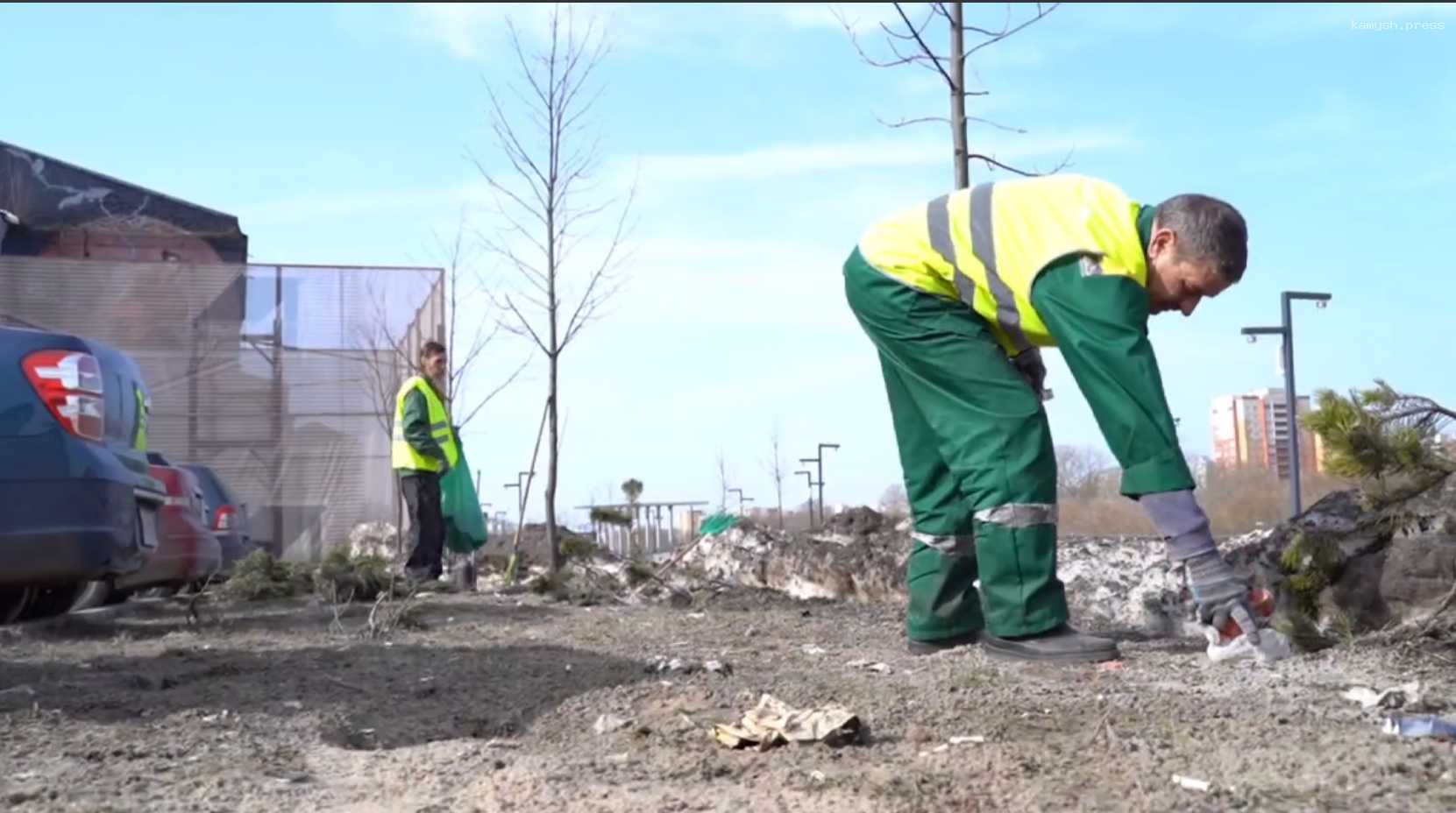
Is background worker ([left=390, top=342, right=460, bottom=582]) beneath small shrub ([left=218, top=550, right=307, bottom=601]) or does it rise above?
above

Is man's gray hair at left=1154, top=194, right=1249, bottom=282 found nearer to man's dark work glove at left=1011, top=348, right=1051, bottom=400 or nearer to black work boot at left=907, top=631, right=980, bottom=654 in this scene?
man's dark work glove at left=1011, top=348, right=1051, bottom=400

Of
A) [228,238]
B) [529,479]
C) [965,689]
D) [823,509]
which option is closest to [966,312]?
[965,689]

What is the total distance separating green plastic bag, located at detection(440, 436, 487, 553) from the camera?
11852 millimetres

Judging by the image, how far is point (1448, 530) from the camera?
5.10 meters

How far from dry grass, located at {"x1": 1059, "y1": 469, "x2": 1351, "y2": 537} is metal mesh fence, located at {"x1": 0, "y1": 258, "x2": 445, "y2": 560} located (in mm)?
7888

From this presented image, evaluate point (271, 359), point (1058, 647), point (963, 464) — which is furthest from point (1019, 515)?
point (271, 359)

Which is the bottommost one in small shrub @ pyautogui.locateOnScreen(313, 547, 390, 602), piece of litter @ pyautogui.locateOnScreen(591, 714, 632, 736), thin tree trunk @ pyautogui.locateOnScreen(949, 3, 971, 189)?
piece of litter @ pyautogui.locateOnScreen(591, 714, 632, 736)

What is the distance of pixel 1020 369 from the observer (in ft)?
16.1

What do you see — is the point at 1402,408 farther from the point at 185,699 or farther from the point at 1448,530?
the point at 185,699

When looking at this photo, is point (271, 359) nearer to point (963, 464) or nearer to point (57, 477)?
point (57, 477)

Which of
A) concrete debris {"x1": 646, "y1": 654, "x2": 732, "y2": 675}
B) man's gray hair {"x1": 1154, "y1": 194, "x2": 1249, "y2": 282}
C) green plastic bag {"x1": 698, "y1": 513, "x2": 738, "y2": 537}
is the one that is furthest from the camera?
green plastic bag {"x1": 698, "y1": 513, "x2": 738, "y2": 537}

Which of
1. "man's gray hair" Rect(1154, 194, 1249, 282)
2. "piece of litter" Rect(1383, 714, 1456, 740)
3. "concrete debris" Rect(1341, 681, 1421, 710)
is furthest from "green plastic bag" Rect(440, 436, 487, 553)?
"piece of litter" Rect(1383, 714, 1456, 740)

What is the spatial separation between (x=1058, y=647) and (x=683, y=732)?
130 cm

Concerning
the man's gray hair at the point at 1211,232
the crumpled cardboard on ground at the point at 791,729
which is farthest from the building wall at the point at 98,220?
the crumpled cardboard on ground at the point at 791,729
